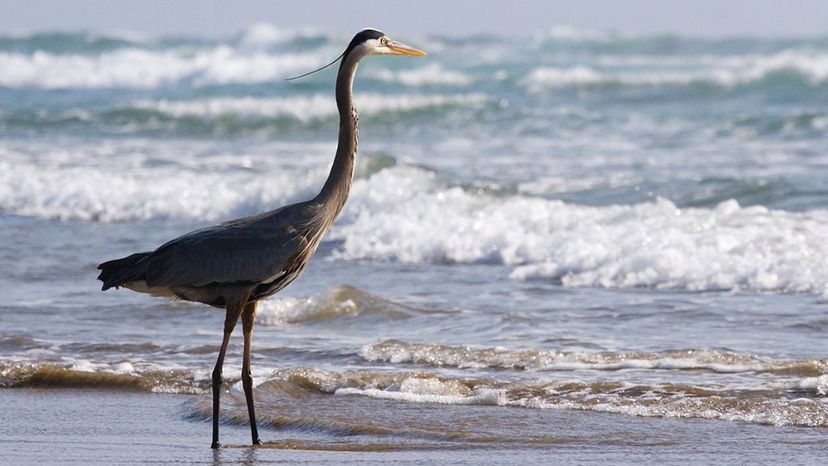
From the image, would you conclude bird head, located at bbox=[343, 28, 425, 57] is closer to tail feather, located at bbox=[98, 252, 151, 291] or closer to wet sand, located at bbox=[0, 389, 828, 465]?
tail feather, located at bbox=[98, 252, 151, 291]

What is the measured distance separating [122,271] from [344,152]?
3.61ft

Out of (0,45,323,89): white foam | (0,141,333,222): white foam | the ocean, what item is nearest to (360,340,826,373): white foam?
the ocean

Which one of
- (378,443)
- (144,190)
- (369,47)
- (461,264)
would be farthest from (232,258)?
(144,190)

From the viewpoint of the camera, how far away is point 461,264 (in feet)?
35.5

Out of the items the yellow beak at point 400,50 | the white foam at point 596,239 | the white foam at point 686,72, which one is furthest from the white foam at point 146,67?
the yellow beak at point 400,50

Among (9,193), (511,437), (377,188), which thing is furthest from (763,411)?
(9,193)

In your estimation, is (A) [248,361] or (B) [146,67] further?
(B) [146,67]

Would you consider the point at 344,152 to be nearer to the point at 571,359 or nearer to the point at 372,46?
the point at 372,46

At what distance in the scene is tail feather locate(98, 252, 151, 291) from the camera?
18.9 ft

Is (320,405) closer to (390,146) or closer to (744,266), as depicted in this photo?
(744,266)

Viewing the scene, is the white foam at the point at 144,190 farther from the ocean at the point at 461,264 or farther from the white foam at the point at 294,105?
the white foam at the point at 294,105

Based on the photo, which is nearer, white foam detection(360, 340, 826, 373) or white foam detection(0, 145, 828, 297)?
white foam detection(360, 340, 826, 373)

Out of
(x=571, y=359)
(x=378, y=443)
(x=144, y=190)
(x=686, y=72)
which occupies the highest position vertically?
(x=686, y=72)

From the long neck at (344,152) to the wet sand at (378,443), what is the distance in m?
1.05
